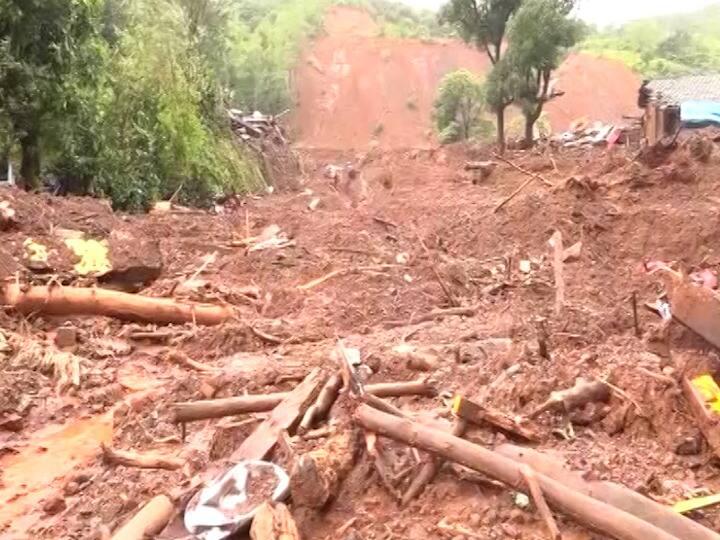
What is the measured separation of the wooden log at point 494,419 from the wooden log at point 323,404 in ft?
3.45

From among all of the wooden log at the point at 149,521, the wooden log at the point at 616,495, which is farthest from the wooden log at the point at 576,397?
the wooden log at the point at 149,521

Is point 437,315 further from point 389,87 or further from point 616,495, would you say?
point 389,87

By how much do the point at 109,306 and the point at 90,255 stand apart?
1.51 metres

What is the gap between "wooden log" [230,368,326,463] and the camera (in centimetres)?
459

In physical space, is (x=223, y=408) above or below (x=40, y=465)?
above

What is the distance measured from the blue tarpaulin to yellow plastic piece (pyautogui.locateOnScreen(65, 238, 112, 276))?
15.7m

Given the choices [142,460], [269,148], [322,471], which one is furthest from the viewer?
[269,148]

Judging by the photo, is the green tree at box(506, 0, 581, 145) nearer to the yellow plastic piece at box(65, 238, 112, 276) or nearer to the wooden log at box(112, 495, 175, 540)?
the yellow plastic piece at box(65, 238, 112, 276)

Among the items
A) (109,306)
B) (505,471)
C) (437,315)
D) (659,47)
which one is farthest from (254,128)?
(659,47)

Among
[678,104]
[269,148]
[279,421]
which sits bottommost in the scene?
[269,148]

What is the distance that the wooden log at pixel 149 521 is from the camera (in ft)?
13.5

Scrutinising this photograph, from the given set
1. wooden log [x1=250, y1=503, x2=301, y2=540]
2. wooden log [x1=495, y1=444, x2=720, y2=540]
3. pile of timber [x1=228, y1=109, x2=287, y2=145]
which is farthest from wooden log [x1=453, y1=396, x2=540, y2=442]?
pile of timber [x1=228, y1=109, x2=287, y2=145]

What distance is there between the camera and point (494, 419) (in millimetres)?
4102

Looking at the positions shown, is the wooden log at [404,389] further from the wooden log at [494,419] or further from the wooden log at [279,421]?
the wooden log at [494,419]
